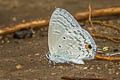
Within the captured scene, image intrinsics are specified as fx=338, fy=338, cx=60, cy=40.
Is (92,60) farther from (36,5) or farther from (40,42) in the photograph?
(36,5)

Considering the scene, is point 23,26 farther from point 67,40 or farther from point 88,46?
point 88,46

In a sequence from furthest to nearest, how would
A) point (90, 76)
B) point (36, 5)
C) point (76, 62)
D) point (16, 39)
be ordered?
point (36, 5), point (16, 39), point (76, 62), point (90, 76)

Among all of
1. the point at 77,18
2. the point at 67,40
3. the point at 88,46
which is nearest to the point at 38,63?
the point at 67,40

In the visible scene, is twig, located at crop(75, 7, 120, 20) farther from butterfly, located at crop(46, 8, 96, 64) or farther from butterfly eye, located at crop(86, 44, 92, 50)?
butterfly eye, located at crop(86, 44, 92, 50)

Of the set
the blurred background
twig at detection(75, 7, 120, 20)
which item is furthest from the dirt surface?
twig at detection(75, 7, 120, 20)

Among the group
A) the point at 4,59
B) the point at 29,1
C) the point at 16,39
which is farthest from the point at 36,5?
the point at 4,59

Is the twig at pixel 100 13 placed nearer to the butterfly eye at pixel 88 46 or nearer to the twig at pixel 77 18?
the twig at pixel 77 18

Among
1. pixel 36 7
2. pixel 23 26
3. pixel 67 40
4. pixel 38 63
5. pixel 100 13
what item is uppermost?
pixel 36 7

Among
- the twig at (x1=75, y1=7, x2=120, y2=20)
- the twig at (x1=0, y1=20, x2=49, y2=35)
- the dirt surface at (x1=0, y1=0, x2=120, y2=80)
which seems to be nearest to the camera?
the dirt surface at (x1=0, y1=0, x2=120, y2=80)
